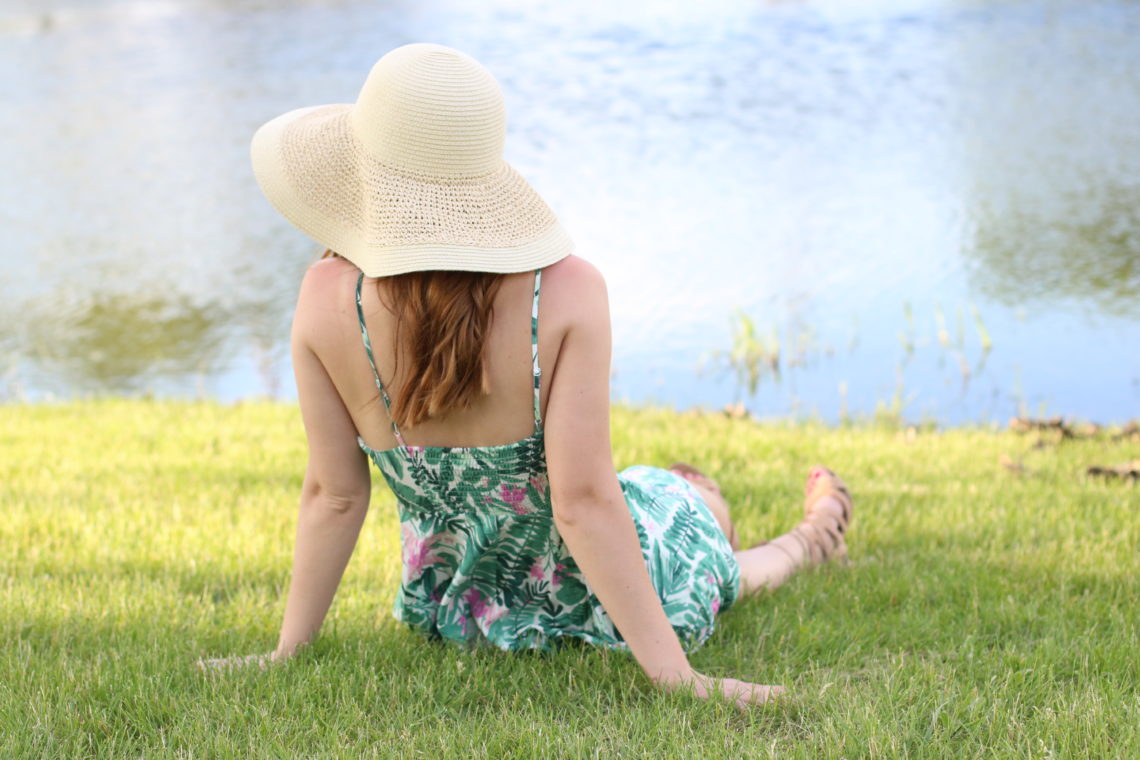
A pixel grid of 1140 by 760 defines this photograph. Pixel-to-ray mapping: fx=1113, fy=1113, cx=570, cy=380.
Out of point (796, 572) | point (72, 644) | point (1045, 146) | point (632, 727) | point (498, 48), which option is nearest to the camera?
point (632, 727)

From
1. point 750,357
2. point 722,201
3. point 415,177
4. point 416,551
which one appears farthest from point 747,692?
point 722,201

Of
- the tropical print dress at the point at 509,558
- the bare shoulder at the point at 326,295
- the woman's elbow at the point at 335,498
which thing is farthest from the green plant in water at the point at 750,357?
the bare shoulder at the point at 326,295

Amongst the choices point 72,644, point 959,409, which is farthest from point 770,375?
point 72,644

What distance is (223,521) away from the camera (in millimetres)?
3703

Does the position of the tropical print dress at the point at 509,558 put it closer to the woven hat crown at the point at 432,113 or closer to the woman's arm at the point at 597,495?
the woman's arm at the point at 597,495

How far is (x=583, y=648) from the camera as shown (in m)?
2.57

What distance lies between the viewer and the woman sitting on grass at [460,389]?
6.68 feet

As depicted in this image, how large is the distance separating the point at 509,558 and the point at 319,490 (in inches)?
18.3

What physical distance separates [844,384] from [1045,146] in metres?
6.18

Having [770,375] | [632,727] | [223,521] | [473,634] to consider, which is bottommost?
[770,375]

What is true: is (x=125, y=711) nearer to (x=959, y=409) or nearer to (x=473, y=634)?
(x=473, y=634)

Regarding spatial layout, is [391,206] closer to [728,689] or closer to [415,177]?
[415,177]

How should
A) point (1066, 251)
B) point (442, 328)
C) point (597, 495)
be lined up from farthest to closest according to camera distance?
point (1066, 251) → point (597, 495) → point (442, 328)

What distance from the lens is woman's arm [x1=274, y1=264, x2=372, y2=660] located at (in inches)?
90.7
